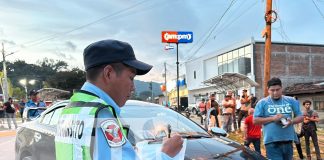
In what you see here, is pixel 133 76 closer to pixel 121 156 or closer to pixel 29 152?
pixel 121 156

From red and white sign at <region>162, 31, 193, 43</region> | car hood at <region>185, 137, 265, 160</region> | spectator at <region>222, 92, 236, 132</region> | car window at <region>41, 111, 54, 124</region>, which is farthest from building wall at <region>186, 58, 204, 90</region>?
car hood at <region>185, 137, 265, 160</region>

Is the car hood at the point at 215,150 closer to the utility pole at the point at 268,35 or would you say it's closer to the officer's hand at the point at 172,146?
the officer's hand at the point at 172,146

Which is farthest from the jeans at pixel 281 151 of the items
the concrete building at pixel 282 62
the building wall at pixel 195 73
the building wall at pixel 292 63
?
the building wall at pixel 195 73

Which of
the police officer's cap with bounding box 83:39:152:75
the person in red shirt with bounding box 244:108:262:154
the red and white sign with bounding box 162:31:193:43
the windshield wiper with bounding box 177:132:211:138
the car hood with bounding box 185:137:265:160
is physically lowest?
the person in red shirt with bounding box 244:108:262:154

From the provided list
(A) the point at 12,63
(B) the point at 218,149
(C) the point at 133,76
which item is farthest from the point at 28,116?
(A) the point at 12,63

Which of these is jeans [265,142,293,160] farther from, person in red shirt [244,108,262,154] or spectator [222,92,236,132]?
spectator [222,92,236,132]

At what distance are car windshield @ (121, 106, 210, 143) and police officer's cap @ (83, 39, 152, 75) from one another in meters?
2.27

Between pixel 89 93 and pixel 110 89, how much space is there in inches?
3.7

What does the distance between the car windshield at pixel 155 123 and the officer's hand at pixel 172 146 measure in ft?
7.40

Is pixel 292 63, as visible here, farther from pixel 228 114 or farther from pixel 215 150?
pixel 215 150

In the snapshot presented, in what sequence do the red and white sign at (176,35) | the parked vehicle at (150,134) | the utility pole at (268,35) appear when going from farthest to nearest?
the red and white sign at (176,35), the utility pole at (268,35), the parked vehicle at (150,134)

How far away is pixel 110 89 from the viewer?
1641mm

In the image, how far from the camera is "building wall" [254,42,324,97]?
35125 mm

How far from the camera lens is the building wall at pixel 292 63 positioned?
115ft
